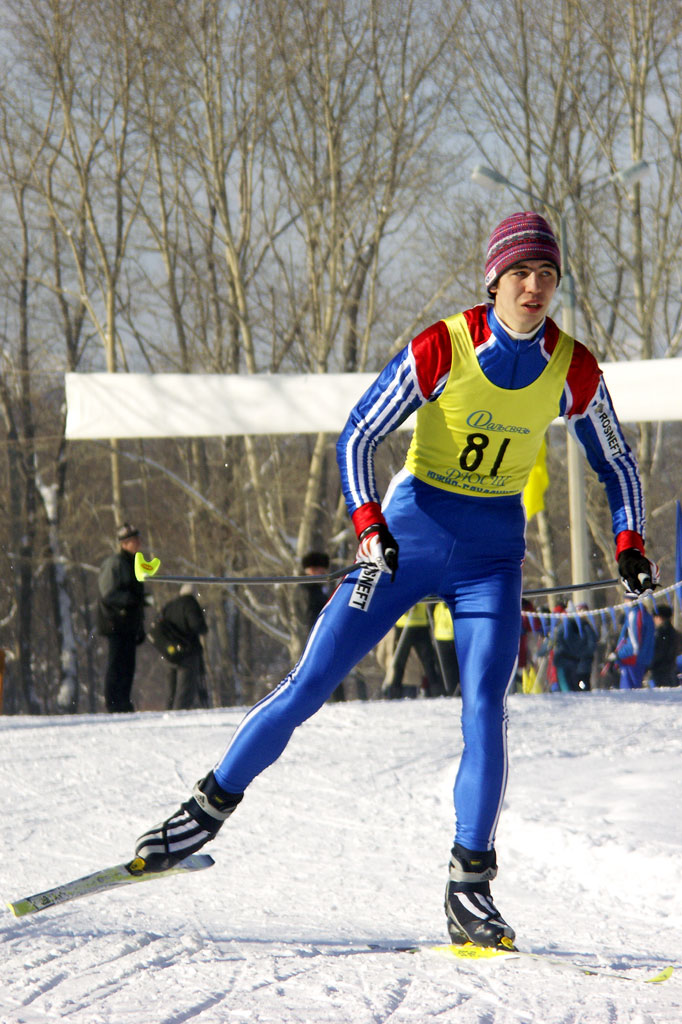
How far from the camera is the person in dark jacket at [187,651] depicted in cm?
828

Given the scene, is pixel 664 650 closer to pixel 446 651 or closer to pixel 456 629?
pixel 446 651

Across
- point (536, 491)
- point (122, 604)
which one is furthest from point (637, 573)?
point (536, 491)

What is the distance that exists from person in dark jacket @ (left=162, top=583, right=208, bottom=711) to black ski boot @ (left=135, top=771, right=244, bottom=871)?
5079 mm

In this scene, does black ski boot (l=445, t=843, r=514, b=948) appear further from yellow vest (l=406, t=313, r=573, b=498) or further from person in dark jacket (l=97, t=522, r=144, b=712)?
person in dark jacket (l=97, t=522, r=144, b=712)

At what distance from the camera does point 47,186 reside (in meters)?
17.6

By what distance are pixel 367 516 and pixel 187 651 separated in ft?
19.3

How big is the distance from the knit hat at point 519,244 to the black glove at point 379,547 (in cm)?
72

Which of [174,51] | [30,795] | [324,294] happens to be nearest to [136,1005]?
[30,795]

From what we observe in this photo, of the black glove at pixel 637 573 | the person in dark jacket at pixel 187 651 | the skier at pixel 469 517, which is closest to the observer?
the skier at pixel 469 517

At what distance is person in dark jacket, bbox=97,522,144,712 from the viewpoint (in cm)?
787

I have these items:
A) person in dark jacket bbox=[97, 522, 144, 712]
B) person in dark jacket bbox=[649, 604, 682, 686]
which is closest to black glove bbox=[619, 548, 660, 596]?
person in dark jacket bbox=[97, 522, 144, 712]

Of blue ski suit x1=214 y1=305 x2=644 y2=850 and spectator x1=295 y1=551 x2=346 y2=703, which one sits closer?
blue ski suit x1=214 y1=305 x2=644 y2=850

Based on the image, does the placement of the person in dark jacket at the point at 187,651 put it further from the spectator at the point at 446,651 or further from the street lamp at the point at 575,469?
the street lamp at the point at 575,469

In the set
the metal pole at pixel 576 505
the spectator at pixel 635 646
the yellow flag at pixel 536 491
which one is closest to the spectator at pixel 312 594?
the yellow flag at pixel 536 491
